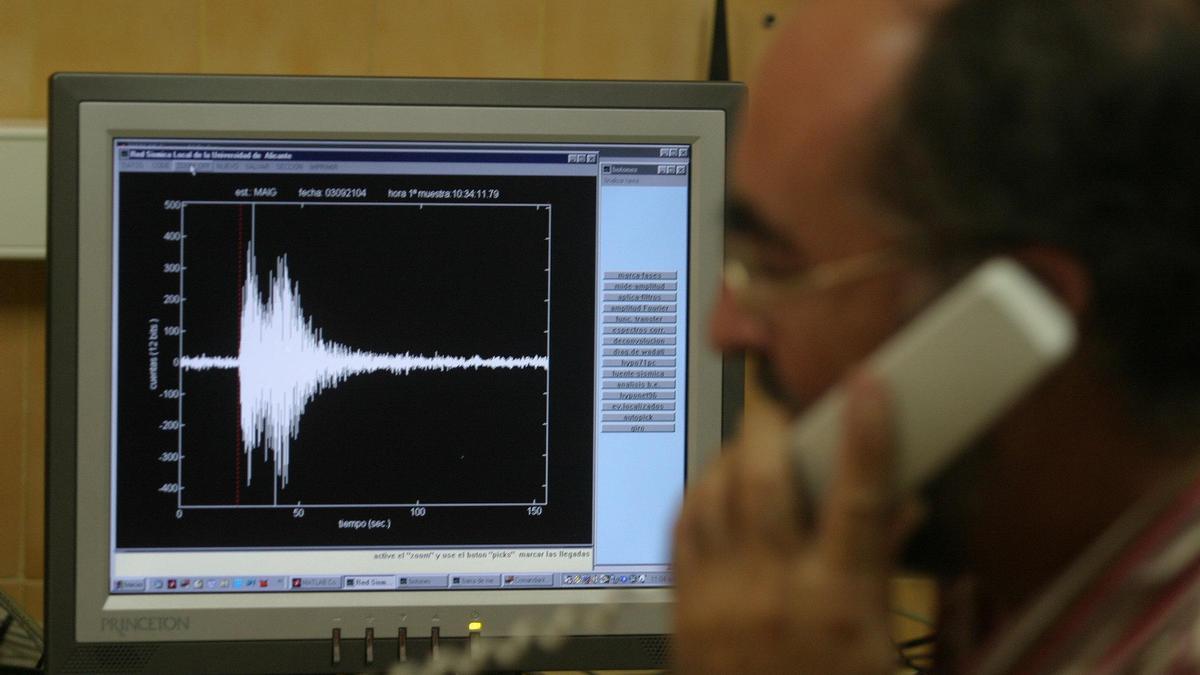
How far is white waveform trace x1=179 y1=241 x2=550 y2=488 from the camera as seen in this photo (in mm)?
903

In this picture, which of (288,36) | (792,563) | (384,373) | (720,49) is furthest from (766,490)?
(288,36)

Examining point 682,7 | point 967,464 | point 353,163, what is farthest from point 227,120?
point 967,464

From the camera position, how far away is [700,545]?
1.94 feet

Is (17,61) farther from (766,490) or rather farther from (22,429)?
(766,490)

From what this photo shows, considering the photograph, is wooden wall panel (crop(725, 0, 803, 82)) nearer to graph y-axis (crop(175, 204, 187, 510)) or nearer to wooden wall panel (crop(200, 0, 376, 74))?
wooden wall panel (crop(200, 0, 376, 74))

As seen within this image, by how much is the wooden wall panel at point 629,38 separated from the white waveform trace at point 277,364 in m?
0.43

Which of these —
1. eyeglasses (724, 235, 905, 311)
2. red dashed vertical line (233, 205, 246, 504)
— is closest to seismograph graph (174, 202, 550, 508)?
red dashed vertical line (233, 205, 246, 504)

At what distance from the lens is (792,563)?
0.56m

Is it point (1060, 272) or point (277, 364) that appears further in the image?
point (277, 364)

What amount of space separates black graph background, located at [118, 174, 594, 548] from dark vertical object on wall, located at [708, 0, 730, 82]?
0.32 metres

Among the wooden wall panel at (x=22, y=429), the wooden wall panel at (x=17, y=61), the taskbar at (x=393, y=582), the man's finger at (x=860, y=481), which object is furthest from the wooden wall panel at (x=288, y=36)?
the man's finger at (x=860, y=481)

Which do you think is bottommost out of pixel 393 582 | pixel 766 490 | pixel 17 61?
pixel 393 582

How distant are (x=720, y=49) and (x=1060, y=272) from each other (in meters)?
0.72

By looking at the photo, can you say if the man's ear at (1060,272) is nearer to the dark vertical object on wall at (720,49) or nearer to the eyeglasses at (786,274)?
the eyeglasses at (786,274)
